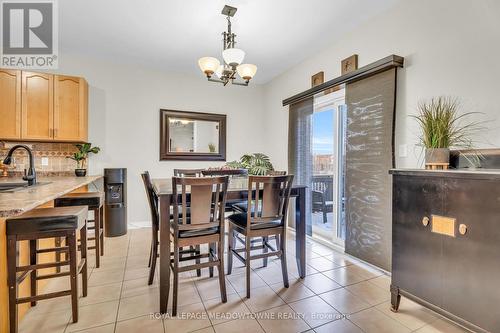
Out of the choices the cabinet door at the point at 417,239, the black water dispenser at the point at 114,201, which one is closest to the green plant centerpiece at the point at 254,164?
the black water dispenser at the point at 114,201

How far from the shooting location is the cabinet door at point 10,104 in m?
3.28

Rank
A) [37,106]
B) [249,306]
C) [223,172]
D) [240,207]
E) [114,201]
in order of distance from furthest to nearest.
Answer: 1. [114,201]
2. [223,172]
3. [37,106]
4. [240,207]
5. [249,306]

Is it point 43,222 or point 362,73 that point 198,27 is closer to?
point 362,73

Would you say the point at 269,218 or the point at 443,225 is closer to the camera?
the point at 443,225

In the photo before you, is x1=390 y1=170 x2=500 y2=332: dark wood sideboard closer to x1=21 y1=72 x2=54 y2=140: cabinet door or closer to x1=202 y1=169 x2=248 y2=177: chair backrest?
x1=202 y1=169 x2=248 y2=177: chair backrest

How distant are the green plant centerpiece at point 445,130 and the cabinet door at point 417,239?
27 cm

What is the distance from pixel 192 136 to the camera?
4590mm

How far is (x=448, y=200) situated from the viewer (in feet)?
5.28

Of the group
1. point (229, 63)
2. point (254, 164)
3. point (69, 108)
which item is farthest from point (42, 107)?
Answer: point (254, 164)

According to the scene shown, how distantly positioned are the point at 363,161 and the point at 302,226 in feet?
3.24

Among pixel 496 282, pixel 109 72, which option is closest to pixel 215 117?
pixel 109 72

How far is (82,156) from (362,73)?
389 cm

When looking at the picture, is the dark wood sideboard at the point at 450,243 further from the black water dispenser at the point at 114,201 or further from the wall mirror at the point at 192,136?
the black water dispenser at the point at 114,201

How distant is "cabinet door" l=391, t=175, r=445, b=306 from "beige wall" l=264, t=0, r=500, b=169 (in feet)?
2.02
